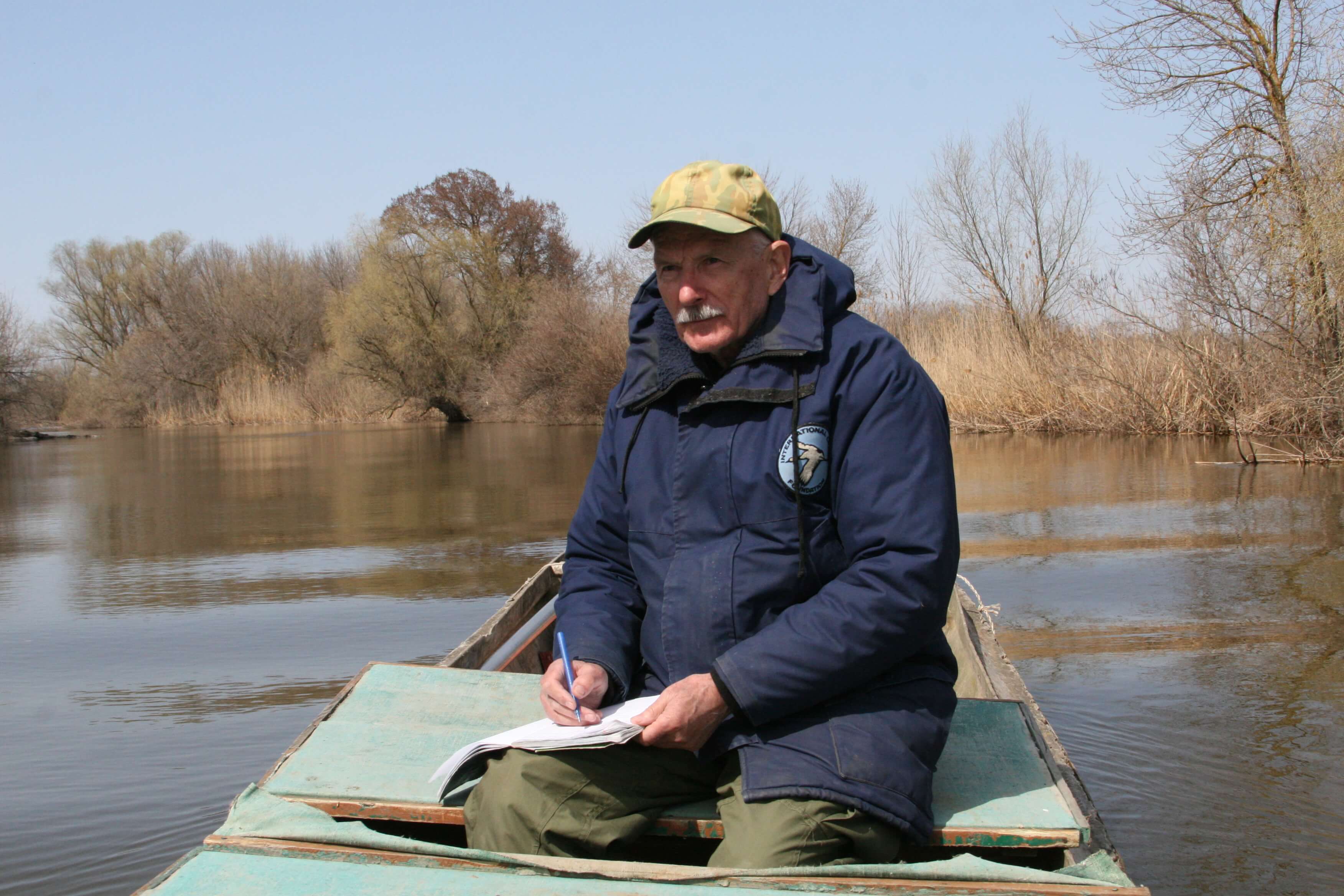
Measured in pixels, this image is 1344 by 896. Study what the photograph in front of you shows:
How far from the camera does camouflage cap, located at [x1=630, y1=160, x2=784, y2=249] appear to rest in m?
2.31

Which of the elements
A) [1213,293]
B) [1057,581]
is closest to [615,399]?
[1057,581]

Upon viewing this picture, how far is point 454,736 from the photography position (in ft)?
9.03

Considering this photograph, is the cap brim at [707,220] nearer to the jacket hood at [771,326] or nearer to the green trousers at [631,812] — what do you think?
the jacket hood at [771,326]

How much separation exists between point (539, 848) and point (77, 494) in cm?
1557

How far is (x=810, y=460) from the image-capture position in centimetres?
226

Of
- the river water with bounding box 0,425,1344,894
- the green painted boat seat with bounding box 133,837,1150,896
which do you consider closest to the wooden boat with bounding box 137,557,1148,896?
the green painted boat seat with bounding box 133,837,1150,896

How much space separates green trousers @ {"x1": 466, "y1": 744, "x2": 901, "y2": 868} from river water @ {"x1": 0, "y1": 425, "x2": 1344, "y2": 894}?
5.65 ft

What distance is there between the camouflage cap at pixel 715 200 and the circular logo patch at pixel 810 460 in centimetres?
43

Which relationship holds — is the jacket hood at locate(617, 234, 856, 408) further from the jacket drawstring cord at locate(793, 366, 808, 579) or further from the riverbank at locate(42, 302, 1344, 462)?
the riverbank at locate(42, 302, 1344, 462)

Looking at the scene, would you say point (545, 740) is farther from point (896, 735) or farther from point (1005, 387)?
point (1005, 387)

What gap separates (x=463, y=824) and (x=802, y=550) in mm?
894

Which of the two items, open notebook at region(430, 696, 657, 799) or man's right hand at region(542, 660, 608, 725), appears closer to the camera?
open notebook at region(430, 696, 657, 799)

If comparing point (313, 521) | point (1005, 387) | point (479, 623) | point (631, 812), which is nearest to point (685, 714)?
point (631, 812)

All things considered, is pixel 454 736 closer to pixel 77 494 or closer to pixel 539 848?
pixel 539 848
